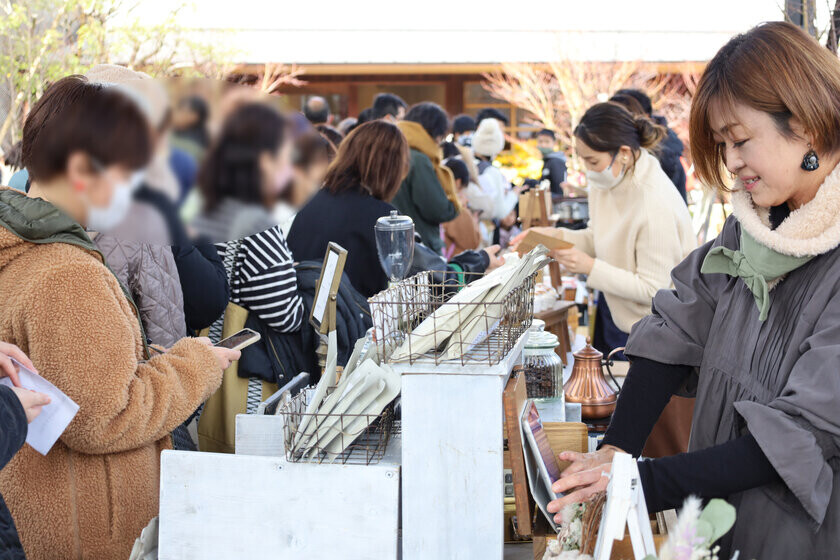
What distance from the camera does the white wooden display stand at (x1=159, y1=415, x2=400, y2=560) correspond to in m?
1.40

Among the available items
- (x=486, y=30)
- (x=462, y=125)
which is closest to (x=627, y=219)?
(x=462, y=125)

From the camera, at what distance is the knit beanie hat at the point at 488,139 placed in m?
7.91

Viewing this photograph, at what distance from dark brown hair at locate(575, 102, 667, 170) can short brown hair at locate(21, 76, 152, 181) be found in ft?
7.85

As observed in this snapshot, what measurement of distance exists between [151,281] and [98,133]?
1444 millimetres

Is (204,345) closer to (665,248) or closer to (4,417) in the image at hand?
(4,417)

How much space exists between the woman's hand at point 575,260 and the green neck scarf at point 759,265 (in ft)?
5.29

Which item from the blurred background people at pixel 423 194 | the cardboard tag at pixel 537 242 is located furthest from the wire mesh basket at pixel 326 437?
the blurred background people at pixel 423 194

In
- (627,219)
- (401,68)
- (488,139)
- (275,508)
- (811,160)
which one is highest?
(401,68)

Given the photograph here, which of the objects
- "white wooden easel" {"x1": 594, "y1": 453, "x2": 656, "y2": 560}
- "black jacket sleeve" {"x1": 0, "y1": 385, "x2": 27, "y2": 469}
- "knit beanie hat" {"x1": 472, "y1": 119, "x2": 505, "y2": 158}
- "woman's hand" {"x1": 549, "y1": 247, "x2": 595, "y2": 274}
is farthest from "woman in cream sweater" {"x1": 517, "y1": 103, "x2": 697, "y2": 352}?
"knit beanie hat" {"x1": 472, "y1": 119, "x2": 505, "y2": 158}

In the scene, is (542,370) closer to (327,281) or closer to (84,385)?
(327,281)

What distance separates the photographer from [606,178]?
3342mm

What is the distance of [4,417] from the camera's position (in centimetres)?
130

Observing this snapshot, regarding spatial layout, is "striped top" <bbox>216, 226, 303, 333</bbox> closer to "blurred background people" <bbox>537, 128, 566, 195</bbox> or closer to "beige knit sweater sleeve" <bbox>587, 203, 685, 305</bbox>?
"beige knit sweater sleeve" <bbox>587, 203, 685, 305</bbox>

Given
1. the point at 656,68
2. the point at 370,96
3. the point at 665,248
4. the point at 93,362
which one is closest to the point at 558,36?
the point at 656,68
